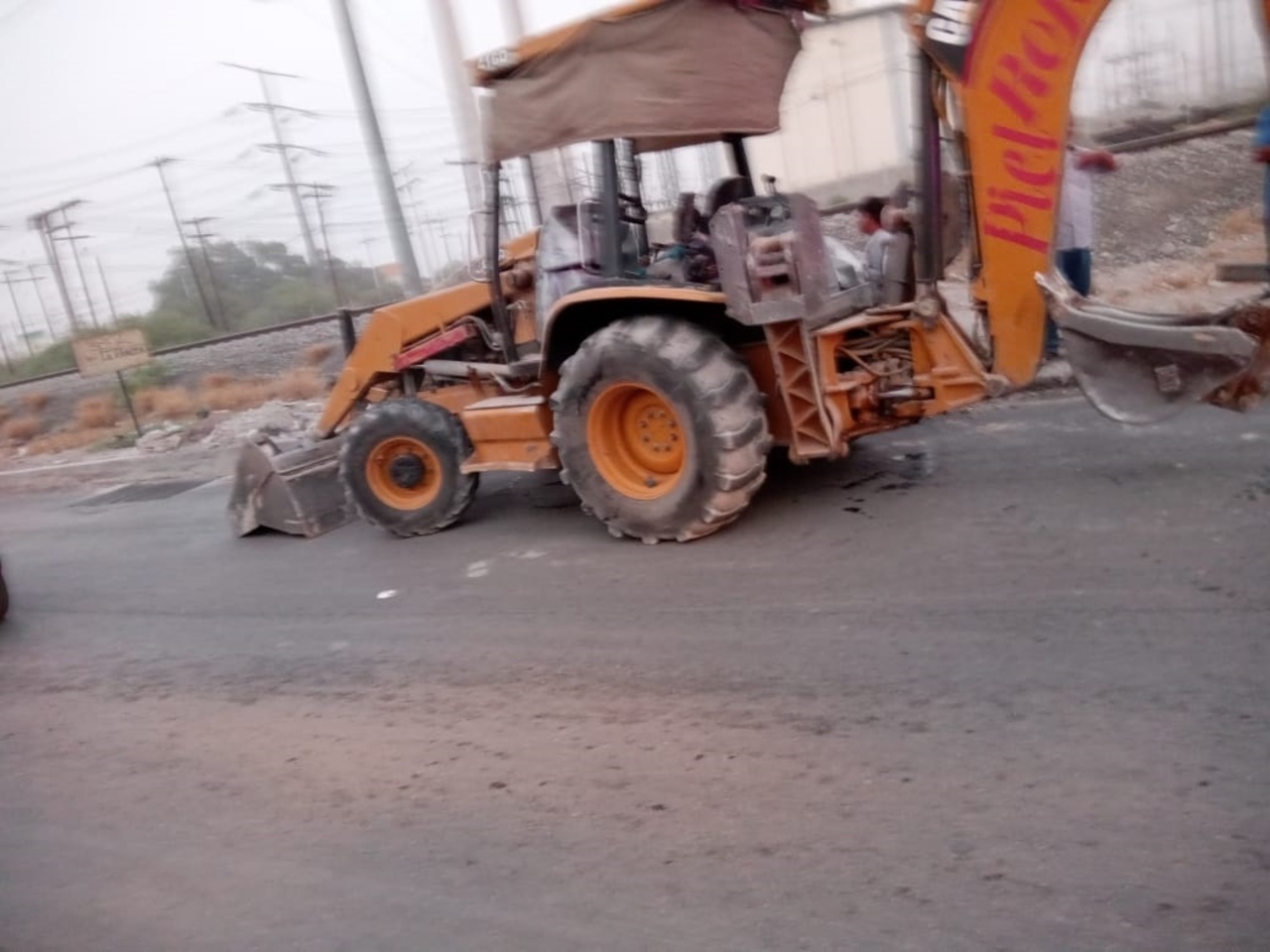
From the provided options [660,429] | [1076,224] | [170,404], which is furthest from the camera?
[170,404]

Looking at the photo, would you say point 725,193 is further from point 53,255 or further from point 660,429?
point 53,255

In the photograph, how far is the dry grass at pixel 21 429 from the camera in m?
20.8

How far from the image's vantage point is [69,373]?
85.6ft

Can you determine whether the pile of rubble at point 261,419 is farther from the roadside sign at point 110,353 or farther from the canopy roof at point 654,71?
the canopy roof at point 654,71

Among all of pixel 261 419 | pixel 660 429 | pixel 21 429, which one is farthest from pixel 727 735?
pixel 21 429

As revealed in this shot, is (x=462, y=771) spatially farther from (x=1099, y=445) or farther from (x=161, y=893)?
(x=1099, y=445)

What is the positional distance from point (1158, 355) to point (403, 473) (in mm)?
4632

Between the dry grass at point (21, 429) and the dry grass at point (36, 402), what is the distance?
1398 mm

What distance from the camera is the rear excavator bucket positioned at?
4.79 meters

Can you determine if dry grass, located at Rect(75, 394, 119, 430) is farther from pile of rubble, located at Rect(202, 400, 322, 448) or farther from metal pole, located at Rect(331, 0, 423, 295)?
metal pole, located at Rect(331, 0, 423, 295)

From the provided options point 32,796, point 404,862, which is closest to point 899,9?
point 404,862

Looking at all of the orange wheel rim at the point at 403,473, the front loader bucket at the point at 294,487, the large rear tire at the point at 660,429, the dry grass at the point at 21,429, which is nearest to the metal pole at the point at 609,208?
the large rear tire at the point at 660,429

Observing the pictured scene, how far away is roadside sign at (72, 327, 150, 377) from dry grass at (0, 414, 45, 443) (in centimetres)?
538

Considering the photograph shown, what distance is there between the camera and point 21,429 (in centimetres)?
2094
